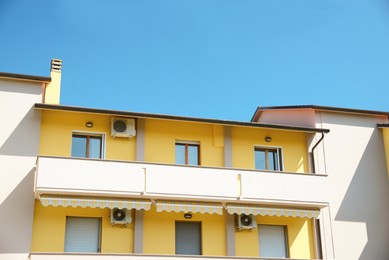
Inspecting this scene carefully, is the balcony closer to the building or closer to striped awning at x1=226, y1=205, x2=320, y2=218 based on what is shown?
the building

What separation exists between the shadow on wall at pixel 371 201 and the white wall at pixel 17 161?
1178 centimetres

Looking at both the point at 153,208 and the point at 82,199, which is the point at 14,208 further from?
the point at 153,208

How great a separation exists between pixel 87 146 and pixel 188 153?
391 cm

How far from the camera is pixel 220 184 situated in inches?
892

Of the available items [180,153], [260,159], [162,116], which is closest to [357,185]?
[260,159]

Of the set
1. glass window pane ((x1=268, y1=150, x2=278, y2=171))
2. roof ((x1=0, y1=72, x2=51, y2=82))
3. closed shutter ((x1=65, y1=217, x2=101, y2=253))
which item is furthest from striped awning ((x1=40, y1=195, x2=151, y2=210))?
glass window pane ((x1=268, y1=150, x2=278, y2=171))

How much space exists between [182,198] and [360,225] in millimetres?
7501

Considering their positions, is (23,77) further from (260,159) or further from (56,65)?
(260,159)

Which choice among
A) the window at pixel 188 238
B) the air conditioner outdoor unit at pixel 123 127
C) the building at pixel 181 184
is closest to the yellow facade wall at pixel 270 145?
the building at pixel 181 184

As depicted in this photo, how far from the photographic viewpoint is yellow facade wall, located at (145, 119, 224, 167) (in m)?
23.6

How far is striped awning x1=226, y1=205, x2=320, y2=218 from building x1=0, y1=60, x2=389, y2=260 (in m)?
0.04

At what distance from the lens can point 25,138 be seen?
22.0 m

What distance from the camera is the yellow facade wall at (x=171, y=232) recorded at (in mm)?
22328

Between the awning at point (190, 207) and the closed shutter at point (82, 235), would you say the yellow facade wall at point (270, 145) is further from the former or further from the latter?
the closed shutter at point (82, 235)
